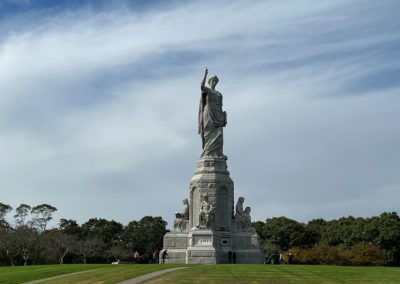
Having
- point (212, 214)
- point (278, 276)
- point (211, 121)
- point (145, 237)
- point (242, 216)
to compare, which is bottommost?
point (278, 276)

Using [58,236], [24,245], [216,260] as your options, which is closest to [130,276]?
[216,260]

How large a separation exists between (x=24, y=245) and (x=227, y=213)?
3625 cm

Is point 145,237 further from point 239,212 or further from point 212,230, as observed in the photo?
point 212,230

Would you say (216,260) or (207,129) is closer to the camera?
(216,260)

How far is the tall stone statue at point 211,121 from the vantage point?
194ft

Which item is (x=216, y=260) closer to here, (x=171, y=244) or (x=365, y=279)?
(x=171, y=244)

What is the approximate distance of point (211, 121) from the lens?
195 feet

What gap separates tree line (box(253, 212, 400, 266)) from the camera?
86.8 m

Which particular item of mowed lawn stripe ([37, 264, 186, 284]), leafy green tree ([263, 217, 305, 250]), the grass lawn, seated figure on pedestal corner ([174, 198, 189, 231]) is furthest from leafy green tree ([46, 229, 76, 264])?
mowed lawn stripe ([37, 264, 186, 284])

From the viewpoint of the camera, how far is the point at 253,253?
2168 inches

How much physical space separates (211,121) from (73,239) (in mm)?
44533

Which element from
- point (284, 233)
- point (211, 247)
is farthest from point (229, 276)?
point (284, 233)

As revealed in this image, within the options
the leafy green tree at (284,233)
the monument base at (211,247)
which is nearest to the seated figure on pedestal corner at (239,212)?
the monument base at (211,247)

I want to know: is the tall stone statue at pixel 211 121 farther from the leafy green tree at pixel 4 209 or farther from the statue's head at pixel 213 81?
the leafy green tree at pixel 4 209
